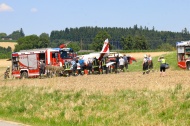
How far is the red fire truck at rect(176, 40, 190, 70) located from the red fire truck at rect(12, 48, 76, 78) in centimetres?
971

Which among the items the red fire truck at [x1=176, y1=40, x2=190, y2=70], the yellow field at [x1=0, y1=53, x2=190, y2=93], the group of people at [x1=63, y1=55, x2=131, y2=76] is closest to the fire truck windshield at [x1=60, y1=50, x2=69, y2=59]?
the group of people at [x1=63, y1=55, x2=131, y2=76]

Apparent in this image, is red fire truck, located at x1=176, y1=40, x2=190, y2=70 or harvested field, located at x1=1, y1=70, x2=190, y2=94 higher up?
red fire truck, located at x1=176, y1=40, x2=190, y2=70

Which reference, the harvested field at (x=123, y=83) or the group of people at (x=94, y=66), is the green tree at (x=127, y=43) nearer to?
the group of people at (x=94, y=66)

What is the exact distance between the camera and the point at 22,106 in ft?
58.9

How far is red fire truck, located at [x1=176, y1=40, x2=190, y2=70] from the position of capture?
37.2 metres

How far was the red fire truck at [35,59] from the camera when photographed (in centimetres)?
3962

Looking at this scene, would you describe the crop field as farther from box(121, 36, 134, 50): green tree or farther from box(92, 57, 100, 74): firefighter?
box(121, 36, 134, 50): green tree

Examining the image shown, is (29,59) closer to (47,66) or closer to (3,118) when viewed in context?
(47,66)

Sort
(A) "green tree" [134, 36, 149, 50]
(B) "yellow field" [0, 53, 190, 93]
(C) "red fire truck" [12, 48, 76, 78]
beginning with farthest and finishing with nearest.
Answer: (A) "green tree" [134, 36, 149, 50], (C) "red fire truck" [12, 48, 76, 78], (B) "yellow field" [0, 53, 190, 93]

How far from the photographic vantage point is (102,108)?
50.3ft

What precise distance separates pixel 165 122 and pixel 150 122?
438 millimetres

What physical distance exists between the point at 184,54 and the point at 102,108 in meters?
23.7

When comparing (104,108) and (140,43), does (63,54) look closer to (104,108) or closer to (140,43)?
(104,108)

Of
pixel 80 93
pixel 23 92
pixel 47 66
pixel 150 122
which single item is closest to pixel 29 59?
pixel 47 66
